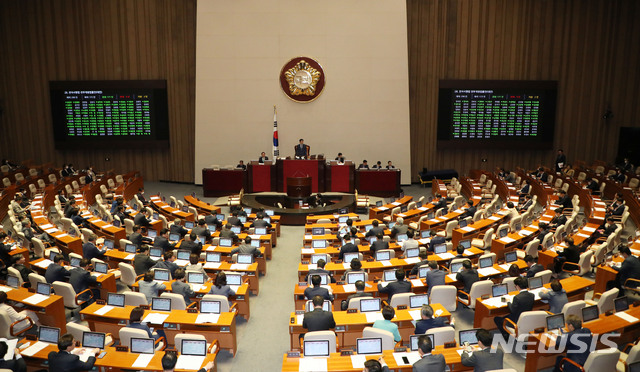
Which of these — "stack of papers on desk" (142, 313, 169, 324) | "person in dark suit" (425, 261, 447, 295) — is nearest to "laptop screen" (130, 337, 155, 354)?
"stack of papers on desk" (142, 313, 169, 324)

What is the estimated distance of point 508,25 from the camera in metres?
23.1

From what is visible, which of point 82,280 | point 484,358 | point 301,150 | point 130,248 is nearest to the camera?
point 484,358

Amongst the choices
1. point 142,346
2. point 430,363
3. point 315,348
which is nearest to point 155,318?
point 142,346

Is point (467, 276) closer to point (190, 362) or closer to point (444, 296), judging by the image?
point (444, 296)

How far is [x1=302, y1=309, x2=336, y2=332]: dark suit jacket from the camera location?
748 centimetres

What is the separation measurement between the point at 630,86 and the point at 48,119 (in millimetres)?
29159

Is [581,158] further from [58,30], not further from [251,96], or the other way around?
[58,30]

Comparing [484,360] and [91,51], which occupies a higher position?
[91,51]

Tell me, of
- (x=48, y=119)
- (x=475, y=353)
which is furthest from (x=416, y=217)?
(x=48, y=119)

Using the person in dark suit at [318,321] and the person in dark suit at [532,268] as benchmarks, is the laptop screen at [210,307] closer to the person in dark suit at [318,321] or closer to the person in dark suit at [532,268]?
the person in dark suit at [318,321]

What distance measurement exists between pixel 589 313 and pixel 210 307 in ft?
20.1

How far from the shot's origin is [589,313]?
7598mm

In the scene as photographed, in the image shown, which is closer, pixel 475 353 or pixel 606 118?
pixel 475 353

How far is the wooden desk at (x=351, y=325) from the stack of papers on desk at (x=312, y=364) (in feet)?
3.52
